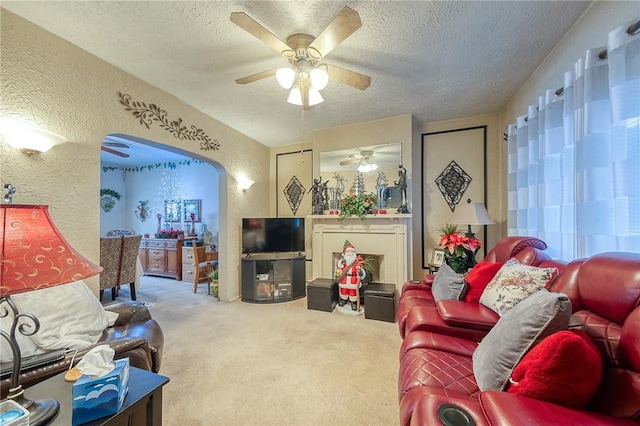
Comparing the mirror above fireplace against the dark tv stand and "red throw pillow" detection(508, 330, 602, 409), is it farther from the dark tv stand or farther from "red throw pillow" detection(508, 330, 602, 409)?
"red throw pillow" detection(508, 330, 602, 409)

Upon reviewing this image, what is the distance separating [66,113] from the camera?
1.96 metres

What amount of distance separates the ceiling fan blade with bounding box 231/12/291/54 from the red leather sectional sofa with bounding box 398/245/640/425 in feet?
6.79

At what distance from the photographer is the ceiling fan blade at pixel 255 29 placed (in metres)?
1.43

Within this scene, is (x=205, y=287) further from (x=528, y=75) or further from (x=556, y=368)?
(x=528, y=75)

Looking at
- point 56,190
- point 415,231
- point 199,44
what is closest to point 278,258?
point 415,231

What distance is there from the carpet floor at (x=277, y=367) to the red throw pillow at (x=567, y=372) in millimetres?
1003

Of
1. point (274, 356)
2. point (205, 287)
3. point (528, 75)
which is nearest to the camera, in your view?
point (274, 356)

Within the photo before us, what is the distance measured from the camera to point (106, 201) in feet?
19.7

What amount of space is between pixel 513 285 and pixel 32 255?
2268 millimetres

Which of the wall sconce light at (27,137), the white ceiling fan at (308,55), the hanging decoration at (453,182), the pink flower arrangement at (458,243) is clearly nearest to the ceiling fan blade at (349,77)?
the white ceiling fan at (308,55)

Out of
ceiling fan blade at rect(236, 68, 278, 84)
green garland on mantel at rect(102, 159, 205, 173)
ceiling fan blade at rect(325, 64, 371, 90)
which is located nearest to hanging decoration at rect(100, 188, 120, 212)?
green garland on mantel at rect(102, 159, 205, 173)

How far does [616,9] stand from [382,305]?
116 inches

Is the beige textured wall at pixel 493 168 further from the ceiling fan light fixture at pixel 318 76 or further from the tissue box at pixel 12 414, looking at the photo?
the tissue box at pixel 12 414

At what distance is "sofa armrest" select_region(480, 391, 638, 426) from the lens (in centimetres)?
70
